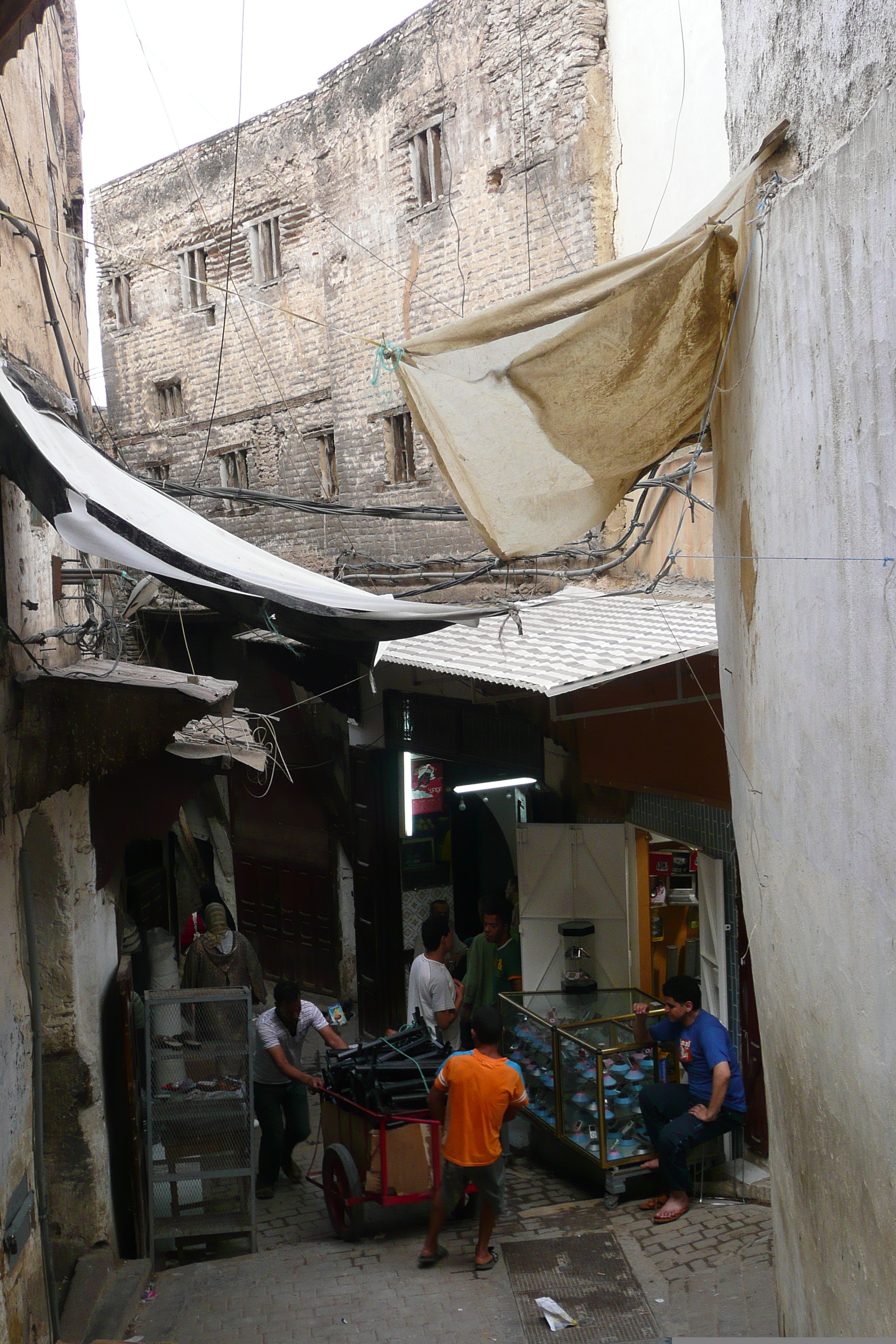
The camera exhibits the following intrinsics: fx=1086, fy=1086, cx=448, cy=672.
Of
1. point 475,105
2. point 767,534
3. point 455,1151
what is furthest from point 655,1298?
point 475,105

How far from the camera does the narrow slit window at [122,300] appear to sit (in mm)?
18203

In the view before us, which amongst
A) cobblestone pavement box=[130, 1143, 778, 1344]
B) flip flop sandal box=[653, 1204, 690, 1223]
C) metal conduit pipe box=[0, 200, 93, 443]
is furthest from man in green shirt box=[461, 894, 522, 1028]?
metal conduit pipe box=[0, 200, 93, 443]

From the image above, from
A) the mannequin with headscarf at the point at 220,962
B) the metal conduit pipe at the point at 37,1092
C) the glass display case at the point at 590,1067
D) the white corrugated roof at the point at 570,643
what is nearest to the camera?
the metal conduit pipe at the point at 37,1092

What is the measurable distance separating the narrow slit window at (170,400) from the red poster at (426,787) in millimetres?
8718

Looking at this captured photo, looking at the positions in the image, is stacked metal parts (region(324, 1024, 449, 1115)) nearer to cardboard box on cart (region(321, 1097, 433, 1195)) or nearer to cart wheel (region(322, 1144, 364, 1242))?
cardboard box on cart (region(321, 1097, 433, 1195))

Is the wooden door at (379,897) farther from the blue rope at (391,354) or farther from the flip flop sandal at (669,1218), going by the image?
the blue rope at (391,354)

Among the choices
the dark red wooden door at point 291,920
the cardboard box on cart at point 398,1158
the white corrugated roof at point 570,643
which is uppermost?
the white corrugated roof at point 570,643

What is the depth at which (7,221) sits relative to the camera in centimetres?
527

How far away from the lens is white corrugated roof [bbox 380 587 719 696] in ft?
20.2

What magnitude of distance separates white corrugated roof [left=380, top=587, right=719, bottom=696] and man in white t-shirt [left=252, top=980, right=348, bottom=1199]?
253 centimetres

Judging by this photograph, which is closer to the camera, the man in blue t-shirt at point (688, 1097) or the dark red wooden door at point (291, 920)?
the man in blue t-shirt at point (688, 1097)

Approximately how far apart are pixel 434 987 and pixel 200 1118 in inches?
91.6

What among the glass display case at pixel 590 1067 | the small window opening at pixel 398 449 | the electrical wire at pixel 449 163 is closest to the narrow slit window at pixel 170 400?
the small window opening at pixel 398 449

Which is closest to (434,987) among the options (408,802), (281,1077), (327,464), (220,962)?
(281,1077)
